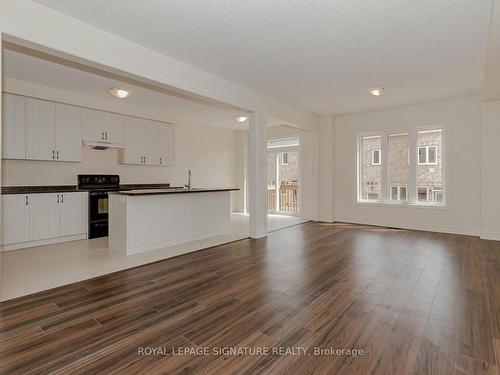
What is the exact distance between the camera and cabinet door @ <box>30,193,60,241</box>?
4844 millimetres

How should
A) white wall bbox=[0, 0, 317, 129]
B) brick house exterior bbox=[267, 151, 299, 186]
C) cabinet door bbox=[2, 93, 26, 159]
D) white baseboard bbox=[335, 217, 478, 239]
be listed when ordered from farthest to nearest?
1. brick house exterior bbox=[267, 151, 299, 186]
2. white baseboard bbox=[335, 217, 478, 239]
3. cabinet door bbox=[2, 93, 26, 159]
4. white wall bbox=[0, 0, 317, 129]

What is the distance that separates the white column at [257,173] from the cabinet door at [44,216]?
3490 mm

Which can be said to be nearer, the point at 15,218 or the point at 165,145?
the point at 15,218

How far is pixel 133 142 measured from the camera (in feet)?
21.4

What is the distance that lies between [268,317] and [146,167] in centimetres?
559

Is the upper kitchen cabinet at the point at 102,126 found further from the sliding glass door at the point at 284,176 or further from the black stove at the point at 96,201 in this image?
the sliding glass door at the point at 284,176

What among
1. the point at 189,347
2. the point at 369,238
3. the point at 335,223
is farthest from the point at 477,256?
the point at 189,347

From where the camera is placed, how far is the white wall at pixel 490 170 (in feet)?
17.5

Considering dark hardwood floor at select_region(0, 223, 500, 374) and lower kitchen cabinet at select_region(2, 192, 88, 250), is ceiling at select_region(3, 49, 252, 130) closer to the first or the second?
lower kitchen cabinet at select_region(2, 192, 88, 250)

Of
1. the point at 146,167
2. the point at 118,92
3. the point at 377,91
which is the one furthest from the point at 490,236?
the point at 146,167

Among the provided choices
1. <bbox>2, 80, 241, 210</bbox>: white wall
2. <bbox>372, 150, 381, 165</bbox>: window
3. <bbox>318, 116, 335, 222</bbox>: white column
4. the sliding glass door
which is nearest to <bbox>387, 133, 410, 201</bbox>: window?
<bbox>372, 150, 381, 165</bbox>: window

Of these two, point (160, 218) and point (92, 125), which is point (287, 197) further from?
point (92, 125)

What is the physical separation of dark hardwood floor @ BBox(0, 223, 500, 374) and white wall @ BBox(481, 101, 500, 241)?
1820 mm

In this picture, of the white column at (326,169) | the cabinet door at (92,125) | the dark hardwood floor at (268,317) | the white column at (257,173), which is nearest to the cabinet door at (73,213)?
the cabinet door at (92,125)
